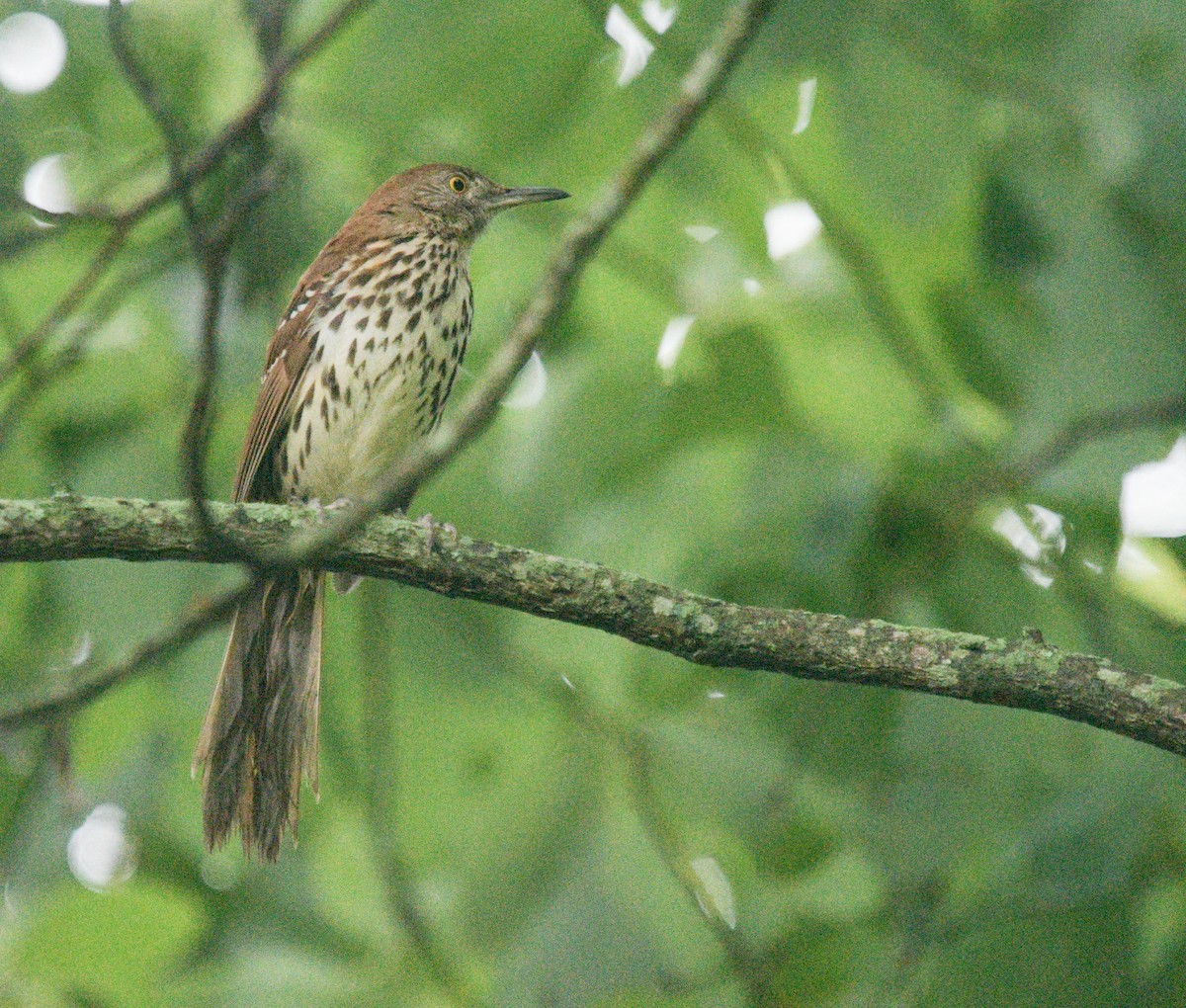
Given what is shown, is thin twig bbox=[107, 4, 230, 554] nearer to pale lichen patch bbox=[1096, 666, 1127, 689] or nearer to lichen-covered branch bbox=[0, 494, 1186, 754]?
lichen-covered branch bbox=[0, 494, 1186, 754]

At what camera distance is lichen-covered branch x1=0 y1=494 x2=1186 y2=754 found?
2756 millimetres

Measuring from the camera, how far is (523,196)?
4766 millimetres

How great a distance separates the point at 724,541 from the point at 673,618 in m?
0.81

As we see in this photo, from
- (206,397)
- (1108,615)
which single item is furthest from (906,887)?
(206,397)

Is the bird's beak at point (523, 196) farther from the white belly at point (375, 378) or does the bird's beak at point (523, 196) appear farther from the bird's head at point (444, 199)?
the white belly at point (375, 378)

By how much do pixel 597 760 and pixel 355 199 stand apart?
245 centimetres

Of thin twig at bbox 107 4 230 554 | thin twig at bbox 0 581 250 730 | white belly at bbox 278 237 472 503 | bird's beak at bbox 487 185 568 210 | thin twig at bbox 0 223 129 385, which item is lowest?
white belly at bbox 278 237 472 503

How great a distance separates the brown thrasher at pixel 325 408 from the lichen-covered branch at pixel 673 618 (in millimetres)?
1166

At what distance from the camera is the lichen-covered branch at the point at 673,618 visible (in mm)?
2756

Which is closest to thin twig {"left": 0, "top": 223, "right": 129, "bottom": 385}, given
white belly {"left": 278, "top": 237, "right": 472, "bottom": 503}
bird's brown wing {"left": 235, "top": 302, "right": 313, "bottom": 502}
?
bird's brown wing {"left": 235, "top": 302, "right": 313, "bottom": 502}

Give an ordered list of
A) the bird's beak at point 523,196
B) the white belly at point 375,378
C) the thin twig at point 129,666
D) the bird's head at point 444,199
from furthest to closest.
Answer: the bird's head at point 444,199 → the white belly at point 375,378 → the bird's beak at point 523,196 → the thin twig at point 129,666

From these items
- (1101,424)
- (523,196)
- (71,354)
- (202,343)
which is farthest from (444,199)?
(202,343)

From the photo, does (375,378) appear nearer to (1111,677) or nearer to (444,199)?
(444,199)

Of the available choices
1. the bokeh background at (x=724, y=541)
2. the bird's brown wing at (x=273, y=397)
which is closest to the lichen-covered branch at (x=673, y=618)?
the bokeh background at (x=724, y=541)
